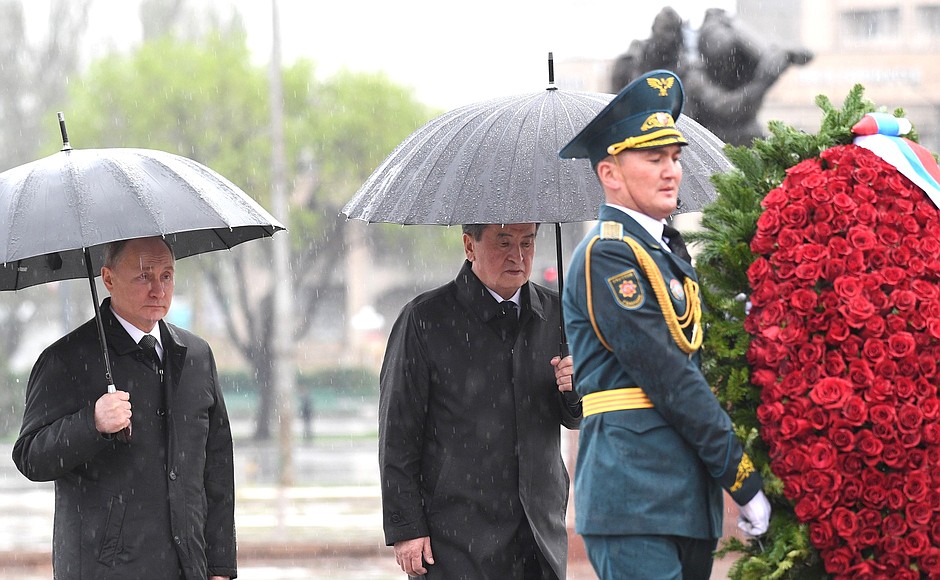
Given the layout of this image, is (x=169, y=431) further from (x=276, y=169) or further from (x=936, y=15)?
(x=936, y=15)

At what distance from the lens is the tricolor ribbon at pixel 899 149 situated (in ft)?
11.5

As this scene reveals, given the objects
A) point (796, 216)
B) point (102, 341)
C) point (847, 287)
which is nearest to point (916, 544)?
point (847, 287)

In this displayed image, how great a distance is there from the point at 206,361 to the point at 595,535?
166 centimetres

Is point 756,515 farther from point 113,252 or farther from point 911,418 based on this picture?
point 113,252

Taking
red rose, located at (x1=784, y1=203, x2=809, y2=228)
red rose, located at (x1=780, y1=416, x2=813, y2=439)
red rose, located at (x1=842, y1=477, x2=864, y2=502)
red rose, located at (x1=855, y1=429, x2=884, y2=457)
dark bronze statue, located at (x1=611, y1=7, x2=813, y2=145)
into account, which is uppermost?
dark bronze statue, located at (x1=611, y1=7, x2=813, y2=145)

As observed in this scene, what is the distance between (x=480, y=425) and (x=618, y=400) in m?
1.19

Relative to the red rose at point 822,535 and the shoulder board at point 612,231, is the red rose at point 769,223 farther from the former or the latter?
the red rose at point 822,535

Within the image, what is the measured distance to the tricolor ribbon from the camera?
11.5 ft

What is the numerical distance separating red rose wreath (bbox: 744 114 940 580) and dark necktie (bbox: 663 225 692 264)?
183 mm

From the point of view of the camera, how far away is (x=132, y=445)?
4180mm

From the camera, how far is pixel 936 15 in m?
27.1

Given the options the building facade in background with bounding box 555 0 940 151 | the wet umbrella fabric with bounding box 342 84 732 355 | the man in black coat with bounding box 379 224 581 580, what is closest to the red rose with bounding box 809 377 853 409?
the wet umbrella fabric with bounding box 342 84 732 355

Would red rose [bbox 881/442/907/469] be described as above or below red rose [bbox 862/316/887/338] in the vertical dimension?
below

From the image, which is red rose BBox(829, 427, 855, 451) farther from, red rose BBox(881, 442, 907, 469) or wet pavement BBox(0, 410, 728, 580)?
wet pavement BBox(0, 410, 728, 580)
